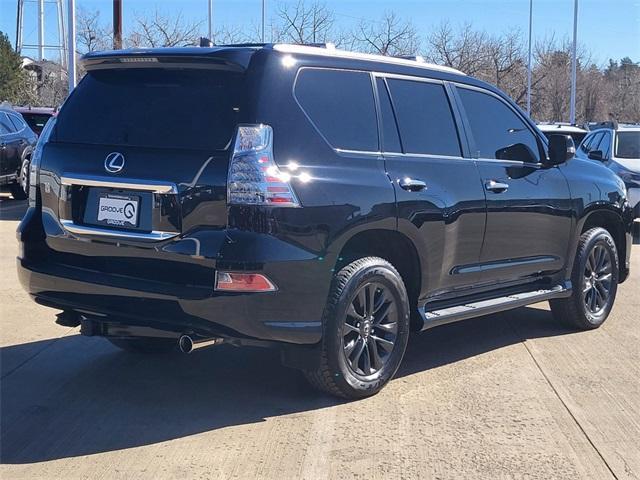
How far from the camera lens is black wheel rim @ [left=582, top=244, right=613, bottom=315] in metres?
6.75

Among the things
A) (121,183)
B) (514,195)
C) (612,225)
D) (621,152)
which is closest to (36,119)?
(621,152)

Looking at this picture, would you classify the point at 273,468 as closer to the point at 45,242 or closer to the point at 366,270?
the point at 366,270

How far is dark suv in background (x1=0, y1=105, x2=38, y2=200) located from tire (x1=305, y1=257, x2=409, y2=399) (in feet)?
36.7

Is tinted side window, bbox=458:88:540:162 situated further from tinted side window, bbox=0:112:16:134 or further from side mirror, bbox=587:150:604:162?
tinted side window, bbox=0:112:16:134

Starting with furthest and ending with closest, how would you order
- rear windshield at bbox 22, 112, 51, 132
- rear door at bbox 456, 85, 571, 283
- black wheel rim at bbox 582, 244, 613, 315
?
rear windshield at bbox 22, 112, 51, 132 < black wheel rim at bbox 582, 244, 613, 315 < rear door at bbox 456, 85, 571, 283

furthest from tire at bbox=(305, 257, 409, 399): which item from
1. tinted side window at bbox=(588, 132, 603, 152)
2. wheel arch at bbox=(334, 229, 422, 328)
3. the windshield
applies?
tinted side window at bbox=(588, 132, 603, 152)

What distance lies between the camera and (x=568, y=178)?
6406 millimetres

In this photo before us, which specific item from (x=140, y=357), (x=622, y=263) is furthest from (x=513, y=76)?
(x=140, y=357)

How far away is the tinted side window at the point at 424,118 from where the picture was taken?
5152 millimetres

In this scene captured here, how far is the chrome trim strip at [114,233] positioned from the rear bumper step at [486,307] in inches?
71.0

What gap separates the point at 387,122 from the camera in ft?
16.4

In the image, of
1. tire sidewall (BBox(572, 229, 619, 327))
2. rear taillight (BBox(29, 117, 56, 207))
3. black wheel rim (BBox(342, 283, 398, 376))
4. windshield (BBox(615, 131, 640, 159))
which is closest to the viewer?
black wheel rim (BBox(342, 283, 398, 376))

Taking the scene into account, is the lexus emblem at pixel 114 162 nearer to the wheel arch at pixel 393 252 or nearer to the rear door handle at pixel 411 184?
the wheel arch at pixel 393 252

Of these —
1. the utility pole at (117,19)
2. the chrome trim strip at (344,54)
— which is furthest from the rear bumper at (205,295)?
the utility pole at (117,19)
